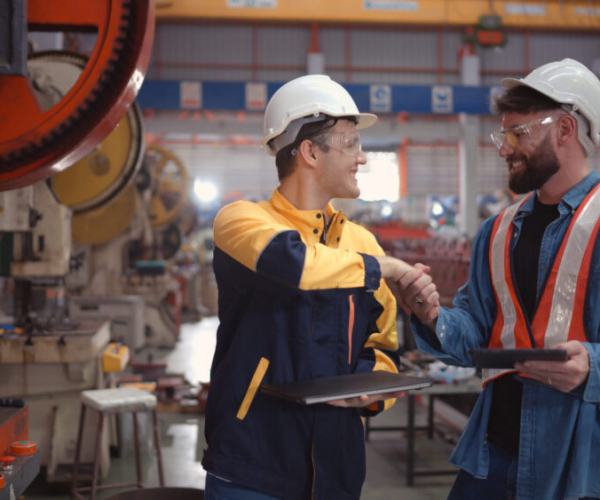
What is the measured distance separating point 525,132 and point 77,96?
1205 millimetres

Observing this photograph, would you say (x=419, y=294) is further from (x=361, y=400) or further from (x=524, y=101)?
(x=524, y=101)

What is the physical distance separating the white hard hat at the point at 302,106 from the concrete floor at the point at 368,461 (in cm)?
291

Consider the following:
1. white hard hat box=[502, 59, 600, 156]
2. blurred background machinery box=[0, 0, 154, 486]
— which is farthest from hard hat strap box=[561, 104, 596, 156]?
blurred background machinery box=[0, 0, 154, 486]

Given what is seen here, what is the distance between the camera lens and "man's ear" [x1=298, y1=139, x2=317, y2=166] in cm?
170

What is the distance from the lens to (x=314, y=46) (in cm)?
1709

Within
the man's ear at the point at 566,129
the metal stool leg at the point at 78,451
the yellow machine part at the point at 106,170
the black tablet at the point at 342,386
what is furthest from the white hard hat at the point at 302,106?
the metal stool leg at the point at 78,451

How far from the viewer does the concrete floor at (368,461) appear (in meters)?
4.07

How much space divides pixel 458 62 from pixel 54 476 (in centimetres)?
1647

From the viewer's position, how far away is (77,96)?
5.90ft

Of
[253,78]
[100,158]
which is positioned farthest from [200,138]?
[100,158]

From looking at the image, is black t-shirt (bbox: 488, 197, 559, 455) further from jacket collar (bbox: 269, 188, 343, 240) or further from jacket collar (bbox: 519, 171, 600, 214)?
jacket collar (bbox: 269, 188, 343, 240)

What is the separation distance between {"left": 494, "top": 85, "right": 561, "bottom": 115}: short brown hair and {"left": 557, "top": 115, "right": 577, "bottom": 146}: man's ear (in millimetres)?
38

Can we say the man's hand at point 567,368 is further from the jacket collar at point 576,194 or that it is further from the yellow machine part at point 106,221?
the yellow machine part at point 106,221

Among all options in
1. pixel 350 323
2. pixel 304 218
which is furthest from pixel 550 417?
pixel 304 218
